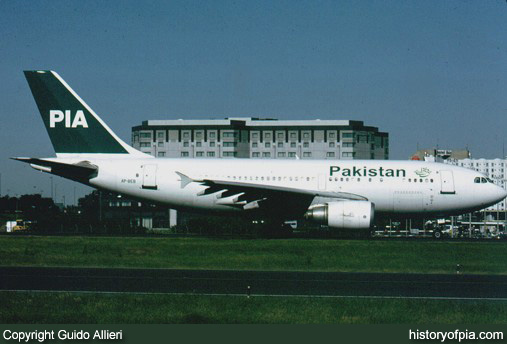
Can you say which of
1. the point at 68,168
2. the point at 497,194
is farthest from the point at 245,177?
the point at 497,194

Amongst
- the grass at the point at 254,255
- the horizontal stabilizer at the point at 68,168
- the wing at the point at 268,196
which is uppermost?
the horizontal stabilizer at the point at 68,168

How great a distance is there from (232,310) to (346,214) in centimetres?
1870

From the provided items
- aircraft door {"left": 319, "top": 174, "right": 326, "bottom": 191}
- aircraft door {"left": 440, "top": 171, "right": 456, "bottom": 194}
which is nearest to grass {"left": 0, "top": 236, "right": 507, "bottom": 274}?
aircraft door {"left": 319, "top": 174, "right": 326, "bottom": 191}

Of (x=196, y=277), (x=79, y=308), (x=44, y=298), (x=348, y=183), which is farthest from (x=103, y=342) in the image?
(x=348, y=183)

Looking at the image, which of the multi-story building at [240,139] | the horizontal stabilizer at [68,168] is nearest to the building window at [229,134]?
the multi-story building at [240,139]

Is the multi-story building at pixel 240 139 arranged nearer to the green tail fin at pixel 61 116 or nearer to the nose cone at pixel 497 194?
the nose cone at pixel 497 194

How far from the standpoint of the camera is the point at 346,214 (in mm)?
31297

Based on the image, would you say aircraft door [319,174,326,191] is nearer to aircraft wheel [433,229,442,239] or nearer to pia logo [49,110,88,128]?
aircraft wheel [433,229,442,239]

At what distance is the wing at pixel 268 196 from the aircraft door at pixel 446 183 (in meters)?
3.89

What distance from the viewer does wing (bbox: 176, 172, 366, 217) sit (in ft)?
105

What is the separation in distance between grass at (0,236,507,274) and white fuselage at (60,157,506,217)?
4.35 meters

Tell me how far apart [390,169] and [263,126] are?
9470 cm

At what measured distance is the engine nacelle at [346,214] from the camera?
102 ft

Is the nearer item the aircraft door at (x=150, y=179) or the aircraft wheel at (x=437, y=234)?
the aircraft door at (x=150, y=179)
